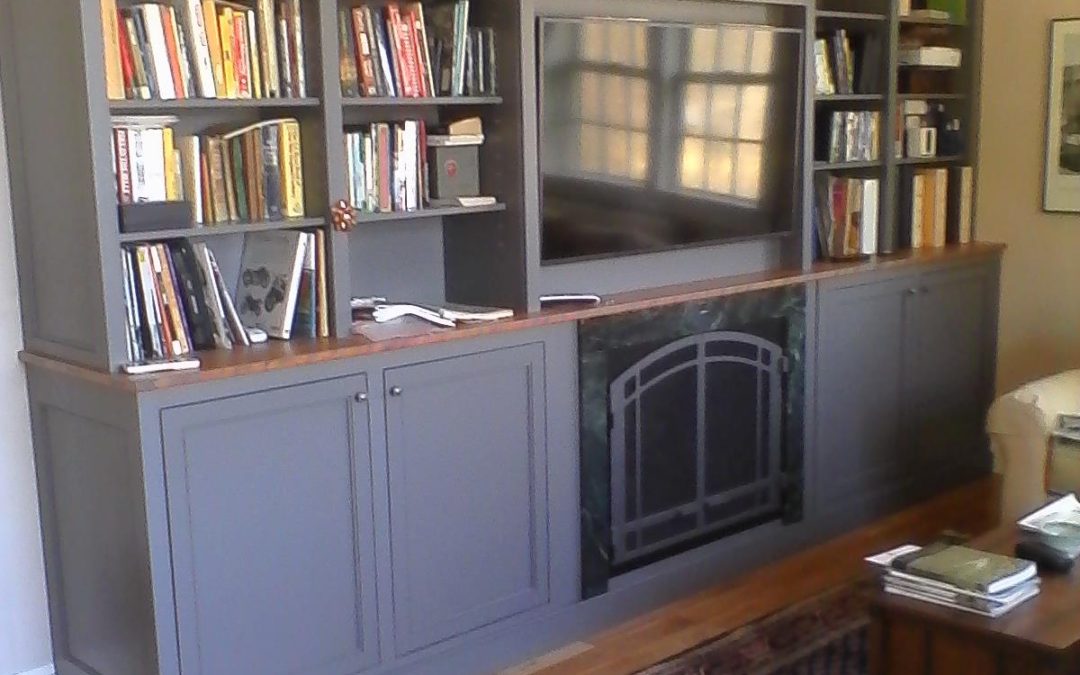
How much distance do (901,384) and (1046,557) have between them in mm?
1762

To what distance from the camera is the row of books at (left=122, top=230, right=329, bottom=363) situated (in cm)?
270

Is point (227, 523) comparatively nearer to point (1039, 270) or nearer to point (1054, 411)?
→ point (1054, 411)

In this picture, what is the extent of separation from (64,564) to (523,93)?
1.67m

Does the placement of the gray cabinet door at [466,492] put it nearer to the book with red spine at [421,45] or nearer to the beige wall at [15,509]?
the book with red spine at [421,45]

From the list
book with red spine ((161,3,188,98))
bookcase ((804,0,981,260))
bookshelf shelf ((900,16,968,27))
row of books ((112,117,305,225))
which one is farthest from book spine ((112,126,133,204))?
bookshelf shelf ((900,16,968,27))

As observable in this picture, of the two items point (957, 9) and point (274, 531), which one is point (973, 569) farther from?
point (957, 9)

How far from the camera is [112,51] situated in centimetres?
255

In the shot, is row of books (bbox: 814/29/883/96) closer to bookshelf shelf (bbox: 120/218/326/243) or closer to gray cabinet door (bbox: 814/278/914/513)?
gray cabinet door (bbox: 814/278/914/513)

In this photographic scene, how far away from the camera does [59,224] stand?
2.71m

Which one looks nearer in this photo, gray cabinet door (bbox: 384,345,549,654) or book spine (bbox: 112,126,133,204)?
book spine (bbox: 112,126,133,204)

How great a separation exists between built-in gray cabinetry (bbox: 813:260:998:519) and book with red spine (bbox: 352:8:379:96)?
1.78m

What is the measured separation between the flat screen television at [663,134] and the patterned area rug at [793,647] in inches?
45.3

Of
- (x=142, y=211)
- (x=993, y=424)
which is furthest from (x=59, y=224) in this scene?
(x=993, y=424)

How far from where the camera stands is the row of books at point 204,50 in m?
2.61
